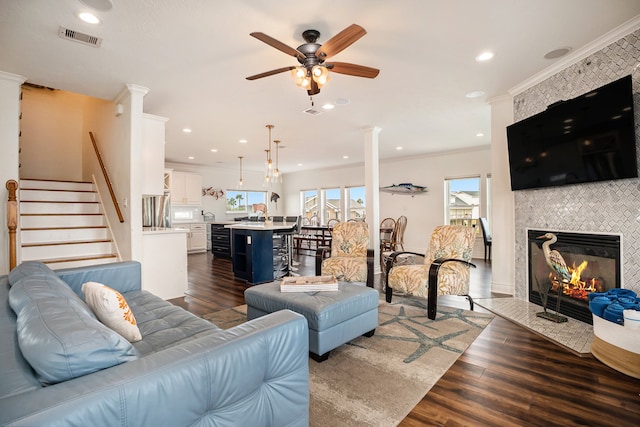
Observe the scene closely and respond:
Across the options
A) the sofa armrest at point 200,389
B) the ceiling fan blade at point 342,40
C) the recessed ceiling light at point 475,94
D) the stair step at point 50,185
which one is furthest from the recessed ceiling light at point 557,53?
the stair step at point 50,185

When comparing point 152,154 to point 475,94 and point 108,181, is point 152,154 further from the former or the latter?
point 475,94

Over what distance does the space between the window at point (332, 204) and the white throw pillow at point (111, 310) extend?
861cm

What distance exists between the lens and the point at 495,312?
3.28 metres

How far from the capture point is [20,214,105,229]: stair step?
3.97m

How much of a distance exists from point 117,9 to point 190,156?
606 centimetres

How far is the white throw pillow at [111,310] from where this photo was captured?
58.0 inches

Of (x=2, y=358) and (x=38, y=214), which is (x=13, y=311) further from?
(x=38, y=214)

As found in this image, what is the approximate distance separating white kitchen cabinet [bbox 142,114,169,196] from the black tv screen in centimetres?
451

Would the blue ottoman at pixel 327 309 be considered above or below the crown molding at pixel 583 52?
below

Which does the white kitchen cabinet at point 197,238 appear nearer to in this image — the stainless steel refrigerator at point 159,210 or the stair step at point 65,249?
the stainless steel refrigerator at point 159,210

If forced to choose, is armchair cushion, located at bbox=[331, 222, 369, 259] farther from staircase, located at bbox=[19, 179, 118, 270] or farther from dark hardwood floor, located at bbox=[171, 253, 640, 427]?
staircase, located at bbox=[19, 179, 118, 270]

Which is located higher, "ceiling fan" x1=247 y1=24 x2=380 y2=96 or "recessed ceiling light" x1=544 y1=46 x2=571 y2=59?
"recessed ceiling light" x1=544 y1=46 x2=571 y2=59

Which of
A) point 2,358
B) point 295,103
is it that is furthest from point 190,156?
point 2,358

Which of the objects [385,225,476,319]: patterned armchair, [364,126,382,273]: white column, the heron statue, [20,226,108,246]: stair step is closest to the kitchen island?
→ [364,126,382,273]: white column
